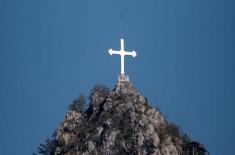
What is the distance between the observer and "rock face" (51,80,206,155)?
13262cm

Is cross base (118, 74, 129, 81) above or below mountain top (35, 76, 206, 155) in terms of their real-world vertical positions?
above

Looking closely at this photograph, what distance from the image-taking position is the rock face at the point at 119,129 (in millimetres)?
132625

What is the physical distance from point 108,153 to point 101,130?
4.01 m

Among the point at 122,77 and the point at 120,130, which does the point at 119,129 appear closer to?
the point at 120,130

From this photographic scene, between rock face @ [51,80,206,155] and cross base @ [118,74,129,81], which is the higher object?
cross base @ [118,74,129,81]

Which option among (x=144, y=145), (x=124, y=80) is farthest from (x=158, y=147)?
(x=124, y=80)

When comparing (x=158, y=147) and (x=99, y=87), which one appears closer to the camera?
(x=158, y=147)

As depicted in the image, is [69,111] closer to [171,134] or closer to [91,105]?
[91,105]

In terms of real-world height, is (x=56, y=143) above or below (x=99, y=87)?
below

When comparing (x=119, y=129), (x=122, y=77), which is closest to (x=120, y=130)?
(x=119, y=129)

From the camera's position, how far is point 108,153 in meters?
132

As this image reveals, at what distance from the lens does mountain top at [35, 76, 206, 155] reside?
13262 cm

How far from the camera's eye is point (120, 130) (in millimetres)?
133625

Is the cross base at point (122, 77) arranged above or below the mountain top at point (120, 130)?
above
